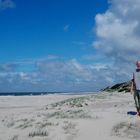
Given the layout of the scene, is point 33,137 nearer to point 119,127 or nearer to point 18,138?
point 18,138

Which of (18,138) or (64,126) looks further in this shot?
(64,126)

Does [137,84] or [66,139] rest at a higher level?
[137,84]

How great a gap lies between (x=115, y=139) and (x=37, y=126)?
3.61 m

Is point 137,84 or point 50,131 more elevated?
point 137,84

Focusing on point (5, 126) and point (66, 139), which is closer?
point (66, 139)

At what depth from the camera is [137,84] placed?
539 inches

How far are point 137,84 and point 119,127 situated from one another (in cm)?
244

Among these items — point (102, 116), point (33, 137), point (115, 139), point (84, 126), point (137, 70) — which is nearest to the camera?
point (115, 139)

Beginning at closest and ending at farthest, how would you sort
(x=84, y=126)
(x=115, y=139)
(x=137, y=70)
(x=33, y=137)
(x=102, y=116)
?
(x=115, y=139)
(x=33, y=137)
(x=84, y=126)
(x=137, y=70)
(x=102, y=116)

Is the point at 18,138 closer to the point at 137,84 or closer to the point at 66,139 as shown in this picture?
the point at 66,139

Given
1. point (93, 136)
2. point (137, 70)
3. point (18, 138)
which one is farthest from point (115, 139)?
point (137, 70)

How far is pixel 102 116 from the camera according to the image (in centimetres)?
1464

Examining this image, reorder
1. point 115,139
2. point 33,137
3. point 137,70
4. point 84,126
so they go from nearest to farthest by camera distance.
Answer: point 115,139 < point 33,137 < point 84,126 < point 137,70

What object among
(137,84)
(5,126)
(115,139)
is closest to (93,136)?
(115,139)
